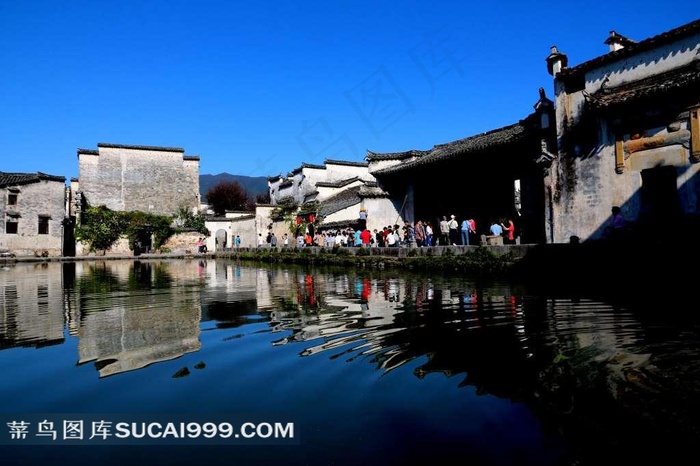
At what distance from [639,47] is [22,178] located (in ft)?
125

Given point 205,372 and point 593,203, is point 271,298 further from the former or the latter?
point 593,203

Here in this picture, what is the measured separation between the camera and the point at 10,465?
229 centimetres

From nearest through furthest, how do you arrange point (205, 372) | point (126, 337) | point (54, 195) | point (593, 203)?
point (205, 372), point (126, 337), point (593, 203), point (54, 195)

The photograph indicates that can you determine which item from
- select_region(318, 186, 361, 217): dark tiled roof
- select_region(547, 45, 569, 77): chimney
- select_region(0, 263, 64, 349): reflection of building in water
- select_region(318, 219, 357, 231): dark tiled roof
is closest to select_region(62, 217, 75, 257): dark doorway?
select_region(318, 186, 361, 217): dark tiled roof

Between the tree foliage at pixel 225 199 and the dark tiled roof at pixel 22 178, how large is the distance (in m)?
18.8

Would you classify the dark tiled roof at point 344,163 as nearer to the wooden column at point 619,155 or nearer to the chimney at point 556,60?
the chimney at point 556,60

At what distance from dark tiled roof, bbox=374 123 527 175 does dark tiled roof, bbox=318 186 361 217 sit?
14.9ft

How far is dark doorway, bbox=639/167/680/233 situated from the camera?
1167 cm

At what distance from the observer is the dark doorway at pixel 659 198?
11.7m

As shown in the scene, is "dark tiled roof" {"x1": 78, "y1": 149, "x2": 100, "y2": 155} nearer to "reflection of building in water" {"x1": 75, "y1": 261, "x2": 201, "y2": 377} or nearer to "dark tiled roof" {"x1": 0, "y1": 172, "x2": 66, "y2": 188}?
"dark tiled roof" {"x1": 0, "y1": 172, "x2": 66, "y2": 188}

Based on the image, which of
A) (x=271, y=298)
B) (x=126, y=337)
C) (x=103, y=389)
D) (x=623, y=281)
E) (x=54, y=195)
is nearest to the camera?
(x=103, y=389)

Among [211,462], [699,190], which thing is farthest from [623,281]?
[211,462]

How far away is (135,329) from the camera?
5.44 m

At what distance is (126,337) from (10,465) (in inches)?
111
